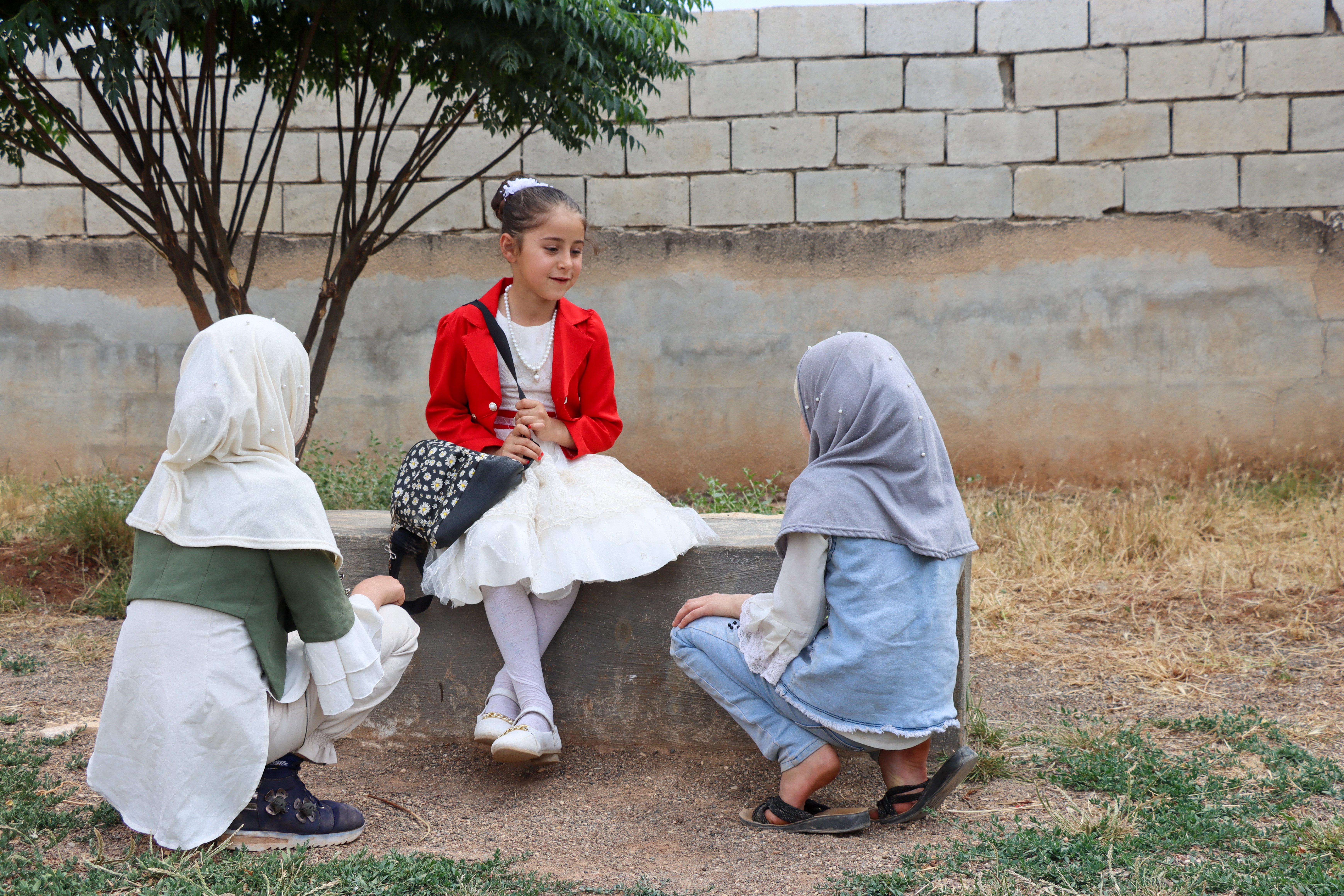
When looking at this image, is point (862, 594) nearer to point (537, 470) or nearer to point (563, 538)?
point (563, 538)

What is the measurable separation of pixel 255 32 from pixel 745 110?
9.52ft

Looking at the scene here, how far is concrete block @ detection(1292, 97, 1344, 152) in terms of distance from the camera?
5.90 meters

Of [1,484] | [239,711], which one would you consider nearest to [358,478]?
[1,484]

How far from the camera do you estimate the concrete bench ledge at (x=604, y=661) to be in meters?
2.90

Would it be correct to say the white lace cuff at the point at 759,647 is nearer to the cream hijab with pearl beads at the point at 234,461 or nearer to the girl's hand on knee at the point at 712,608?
the girl's hand on knee at the point at 712,608

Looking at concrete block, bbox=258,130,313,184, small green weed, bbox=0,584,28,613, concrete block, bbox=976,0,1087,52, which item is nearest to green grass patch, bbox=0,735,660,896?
small green weed, bbox=0,584,28,613

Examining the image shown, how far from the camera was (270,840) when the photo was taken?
7.43 feet

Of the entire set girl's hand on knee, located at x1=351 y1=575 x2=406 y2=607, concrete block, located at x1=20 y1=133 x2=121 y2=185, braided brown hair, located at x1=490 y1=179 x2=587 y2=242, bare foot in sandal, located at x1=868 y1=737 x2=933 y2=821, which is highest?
concrete block, located at x1=20 y1=133 x2=121 y2=185

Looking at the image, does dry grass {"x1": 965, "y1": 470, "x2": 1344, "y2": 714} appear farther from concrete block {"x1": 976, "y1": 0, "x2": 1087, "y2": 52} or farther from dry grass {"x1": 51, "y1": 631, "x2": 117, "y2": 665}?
dry grass {"x1": 51, "y1": 631, "x2": 117, "y2": 665}

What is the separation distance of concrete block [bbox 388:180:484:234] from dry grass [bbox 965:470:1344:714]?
3435 mm

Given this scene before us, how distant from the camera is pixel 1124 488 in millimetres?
6270

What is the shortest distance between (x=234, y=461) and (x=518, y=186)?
4.40ft

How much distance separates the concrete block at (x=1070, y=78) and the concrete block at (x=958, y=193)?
46 cm

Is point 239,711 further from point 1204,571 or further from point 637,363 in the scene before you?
point 637,363
